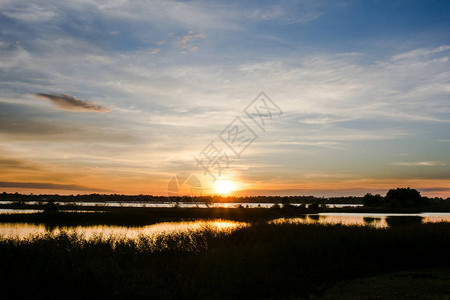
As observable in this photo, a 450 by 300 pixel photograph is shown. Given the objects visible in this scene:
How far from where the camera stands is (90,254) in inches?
754

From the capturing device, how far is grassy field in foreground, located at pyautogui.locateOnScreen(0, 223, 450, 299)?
14.3 metres

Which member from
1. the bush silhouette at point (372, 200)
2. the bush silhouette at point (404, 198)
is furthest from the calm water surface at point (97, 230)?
the bush silhouette at point (372, 200)

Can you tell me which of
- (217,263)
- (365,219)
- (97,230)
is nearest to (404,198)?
(365,219)

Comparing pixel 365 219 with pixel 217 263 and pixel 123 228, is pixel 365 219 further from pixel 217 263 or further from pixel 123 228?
pixel 217 263

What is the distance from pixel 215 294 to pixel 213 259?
379 centimetres

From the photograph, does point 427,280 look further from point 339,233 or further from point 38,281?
point 38,281

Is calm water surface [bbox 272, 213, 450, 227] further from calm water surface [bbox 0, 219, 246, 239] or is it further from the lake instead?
calm water surface [bbox 0, 219, 246, 239]

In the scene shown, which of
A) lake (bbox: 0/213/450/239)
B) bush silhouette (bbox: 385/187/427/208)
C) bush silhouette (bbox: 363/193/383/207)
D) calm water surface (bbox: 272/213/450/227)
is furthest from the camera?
bush silhouette (bbox: 363/193/383/207)

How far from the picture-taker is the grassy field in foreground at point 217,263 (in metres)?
14.3

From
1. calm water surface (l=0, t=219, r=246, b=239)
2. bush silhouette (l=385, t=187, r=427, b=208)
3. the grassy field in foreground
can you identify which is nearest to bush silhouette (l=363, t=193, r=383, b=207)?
bush silhouette (l=385, t=187, r=427, b=208)

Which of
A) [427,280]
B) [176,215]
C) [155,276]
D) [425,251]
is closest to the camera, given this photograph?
[155,276]

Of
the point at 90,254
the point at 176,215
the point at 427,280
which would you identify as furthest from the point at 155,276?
the point at 176,215

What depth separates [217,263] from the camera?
686 inches

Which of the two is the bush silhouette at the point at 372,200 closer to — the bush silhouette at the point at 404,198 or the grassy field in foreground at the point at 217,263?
the bush silhouette at the point at 404,198
